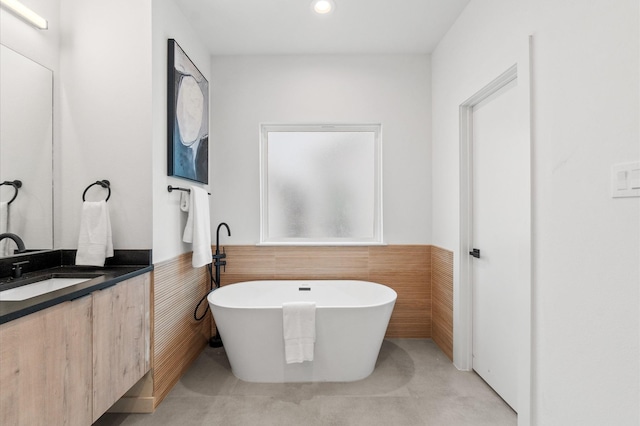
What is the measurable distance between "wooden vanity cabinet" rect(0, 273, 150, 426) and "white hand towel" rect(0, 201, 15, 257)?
23.2 inches

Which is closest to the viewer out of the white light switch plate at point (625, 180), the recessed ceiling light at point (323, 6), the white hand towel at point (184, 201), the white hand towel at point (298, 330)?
the white light switch plate at point (625, 180)

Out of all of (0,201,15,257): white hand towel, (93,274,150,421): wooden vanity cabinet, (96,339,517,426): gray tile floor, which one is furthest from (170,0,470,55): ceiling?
(96,339,517,426): gray tile floor

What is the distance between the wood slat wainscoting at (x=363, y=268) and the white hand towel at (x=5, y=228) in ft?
4.94

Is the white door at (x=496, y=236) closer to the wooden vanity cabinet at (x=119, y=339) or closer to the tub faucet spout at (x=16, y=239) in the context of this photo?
the wooden vanity cabinet at (x=119, y=339)

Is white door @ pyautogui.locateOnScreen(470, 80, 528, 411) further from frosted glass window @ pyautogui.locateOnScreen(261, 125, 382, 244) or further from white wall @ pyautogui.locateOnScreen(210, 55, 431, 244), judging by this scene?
frosted glass window @ pyautogui.locateOnScreen(261, 125, 382, 244)

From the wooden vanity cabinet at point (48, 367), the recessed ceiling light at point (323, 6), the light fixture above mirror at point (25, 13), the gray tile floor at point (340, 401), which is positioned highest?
the recessed ceiling light at point (323, 6)

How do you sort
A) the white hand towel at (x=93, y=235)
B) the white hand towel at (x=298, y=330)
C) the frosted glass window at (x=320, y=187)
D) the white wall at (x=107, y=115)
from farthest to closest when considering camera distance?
the frosted glass window at (x=320, y=187)
the white hand towel at (x=298, y=330)
the white wall at (x=107, y=115)
the white hand towel at (x=93, y=235)

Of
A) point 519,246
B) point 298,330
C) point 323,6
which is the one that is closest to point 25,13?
point 323,6

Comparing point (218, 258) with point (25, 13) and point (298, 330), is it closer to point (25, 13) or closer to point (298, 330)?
point (298, 330)

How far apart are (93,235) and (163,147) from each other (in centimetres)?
68

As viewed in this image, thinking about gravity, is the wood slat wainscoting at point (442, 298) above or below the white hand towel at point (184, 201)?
below

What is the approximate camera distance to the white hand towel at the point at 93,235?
1.71 meters

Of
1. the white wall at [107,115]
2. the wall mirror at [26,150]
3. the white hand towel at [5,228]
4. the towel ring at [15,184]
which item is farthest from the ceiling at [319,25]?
the white hand towel at [5,228]

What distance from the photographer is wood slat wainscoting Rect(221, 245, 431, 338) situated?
9.23 feet
